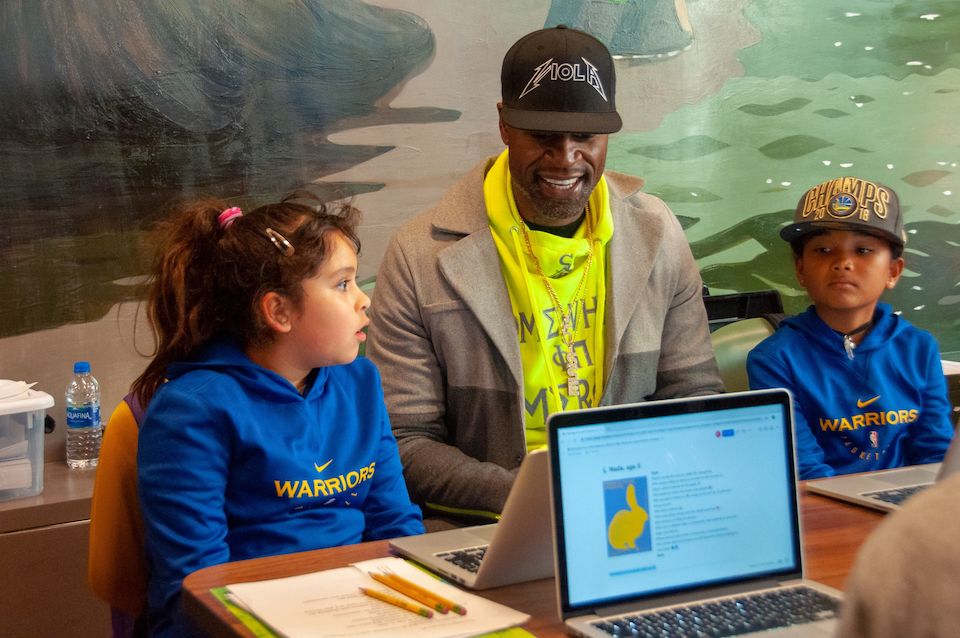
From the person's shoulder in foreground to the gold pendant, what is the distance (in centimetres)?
186

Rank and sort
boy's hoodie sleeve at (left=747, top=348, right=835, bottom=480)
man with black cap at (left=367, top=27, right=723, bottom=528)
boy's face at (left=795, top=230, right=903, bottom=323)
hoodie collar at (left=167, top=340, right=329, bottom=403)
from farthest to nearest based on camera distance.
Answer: boy's face at (left=795, top=230, right=903, bottom=323) → man with black cap at (left=367, top=27, right=723, bottom=528) → boy's hoodie sleeve at (left=747, top=348, right=835, bottom=480) → hoodie collar at (left=167, top=340, right=329, bottom=403)

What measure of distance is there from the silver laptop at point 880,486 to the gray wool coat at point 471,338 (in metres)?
0.53

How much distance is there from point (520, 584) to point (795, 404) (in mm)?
1134

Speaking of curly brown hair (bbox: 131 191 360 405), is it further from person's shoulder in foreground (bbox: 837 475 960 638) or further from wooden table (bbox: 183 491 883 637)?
person's shoulder in foreground (bbox: 837 475 960 638)

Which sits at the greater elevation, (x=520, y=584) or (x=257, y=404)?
(x=257, y=404)

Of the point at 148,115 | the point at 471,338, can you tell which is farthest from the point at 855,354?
the point at 148,115

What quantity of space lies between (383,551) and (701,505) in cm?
46

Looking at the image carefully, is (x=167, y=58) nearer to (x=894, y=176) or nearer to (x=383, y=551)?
(x=383, y=551)

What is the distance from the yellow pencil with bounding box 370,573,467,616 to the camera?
124 centimetres

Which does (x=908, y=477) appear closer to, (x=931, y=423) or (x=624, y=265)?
(x=931, y=423)

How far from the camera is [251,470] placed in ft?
5.32

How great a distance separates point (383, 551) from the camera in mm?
1504

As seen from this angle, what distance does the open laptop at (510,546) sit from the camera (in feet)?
4.04

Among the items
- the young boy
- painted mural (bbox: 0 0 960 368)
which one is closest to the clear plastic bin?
painted mural (bbox: 0 0 960 368)
